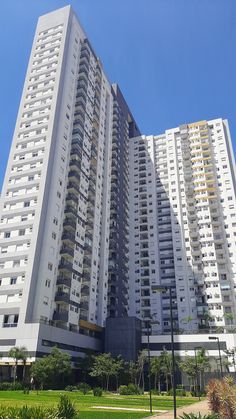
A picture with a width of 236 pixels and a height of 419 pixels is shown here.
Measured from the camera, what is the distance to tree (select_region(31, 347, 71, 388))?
5656 centimetres

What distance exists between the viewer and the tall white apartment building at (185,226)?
103438 millimetres

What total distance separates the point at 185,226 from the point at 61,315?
57.1m

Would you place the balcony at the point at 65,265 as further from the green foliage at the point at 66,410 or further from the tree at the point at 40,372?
the green foliage at the point at 66,410

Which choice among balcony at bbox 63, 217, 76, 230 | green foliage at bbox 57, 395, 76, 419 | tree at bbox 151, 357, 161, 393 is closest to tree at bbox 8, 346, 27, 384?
balcony at bbox 63, 217, 76, 230

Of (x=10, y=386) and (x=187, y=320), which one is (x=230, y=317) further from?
(x=10, y=386)

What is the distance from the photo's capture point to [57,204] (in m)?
79.2

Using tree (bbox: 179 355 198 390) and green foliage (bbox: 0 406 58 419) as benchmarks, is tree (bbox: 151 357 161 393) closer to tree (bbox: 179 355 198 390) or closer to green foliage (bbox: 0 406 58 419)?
tree (bbox: 179 355 198 390)

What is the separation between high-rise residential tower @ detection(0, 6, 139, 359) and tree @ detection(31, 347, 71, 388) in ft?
13.7

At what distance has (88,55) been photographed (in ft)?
352

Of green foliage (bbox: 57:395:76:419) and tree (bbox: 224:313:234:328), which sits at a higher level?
tree (bbox: 224:313:234:328)

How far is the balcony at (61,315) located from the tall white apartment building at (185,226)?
116 feet

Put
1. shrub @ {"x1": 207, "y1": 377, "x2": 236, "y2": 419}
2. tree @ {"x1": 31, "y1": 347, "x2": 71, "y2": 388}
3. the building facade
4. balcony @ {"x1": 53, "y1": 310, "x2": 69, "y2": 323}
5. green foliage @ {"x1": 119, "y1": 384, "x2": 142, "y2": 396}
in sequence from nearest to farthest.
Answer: shrub @ {"x1": 207, "y1": 377, "x2": 236, "y2": 419} → tree @ {"x1": 31, "y1": 347, "x2": 71, "y2": 388} → green foliage @ {"x1": 119, "y1": 384, "x2": 142, "y2": 396} → balcony @ {"x1": 53, "y1": 310, "x2": 69, "y2": 323} → the building facade

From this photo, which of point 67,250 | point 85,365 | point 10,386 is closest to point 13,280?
point 67,250

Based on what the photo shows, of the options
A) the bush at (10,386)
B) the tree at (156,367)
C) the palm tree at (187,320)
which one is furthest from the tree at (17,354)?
the palm tree at (187,320)
